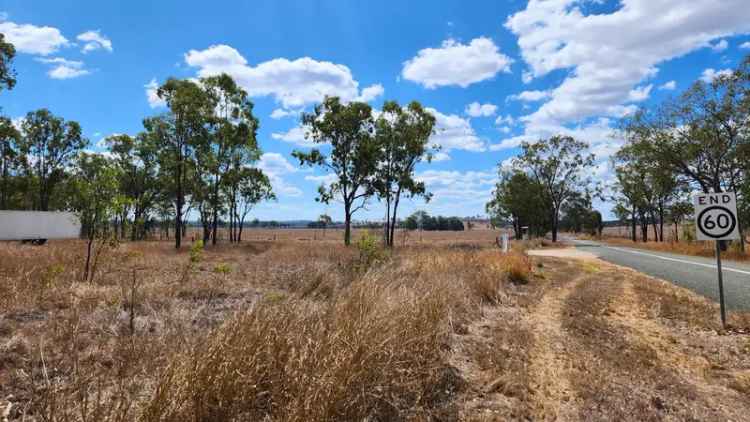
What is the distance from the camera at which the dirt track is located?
393 cm

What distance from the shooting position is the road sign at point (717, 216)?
680 cm

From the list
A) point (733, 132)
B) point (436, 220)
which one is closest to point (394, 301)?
point (733, 132)

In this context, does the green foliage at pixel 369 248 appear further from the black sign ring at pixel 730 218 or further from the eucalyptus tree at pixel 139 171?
the eucalyptus tree at pixel 139 171

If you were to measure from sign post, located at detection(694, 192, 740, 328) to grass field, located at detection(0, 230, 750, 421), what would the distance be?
1.35m

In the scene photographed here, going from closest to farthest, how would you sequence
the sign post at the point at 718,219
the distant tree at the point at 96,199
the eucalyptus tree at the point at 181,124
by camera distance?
the sign post at the point at 718,219 < the distant tree at the point at 96,199 < the eucalyptus tree at the point at 181,124

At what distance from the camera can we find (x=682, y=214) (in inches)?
1709

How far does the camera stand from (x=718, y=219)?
690cm

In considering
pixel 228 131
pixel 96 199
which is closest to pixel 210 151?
pixel 228 131

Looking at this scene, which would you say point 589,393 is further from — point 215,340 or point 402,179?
point 402,179

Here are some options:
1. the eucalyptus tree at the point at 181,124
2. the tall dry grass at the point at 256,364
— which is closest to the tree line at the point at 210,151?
the eucalyptus tree at the point at 181,124

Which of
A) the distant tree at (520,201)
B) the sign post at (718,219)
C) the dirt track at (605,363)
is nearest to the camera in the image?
the dirt track at (605,363)

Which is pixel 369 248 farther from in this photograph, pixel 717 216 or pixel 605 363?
pixel 717 216

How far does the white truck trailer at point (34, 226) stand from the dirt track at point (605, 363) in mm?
34613

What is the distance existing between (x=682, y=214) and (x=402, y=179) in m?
30.6
